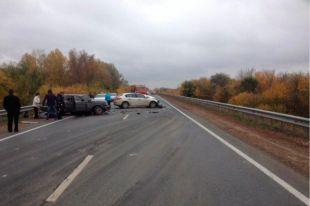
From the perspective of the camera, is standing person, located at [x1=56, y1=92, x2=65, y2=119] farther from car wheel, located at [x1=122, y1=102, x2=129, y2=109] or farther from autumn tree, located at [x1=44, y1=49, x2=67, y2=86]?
autumn tree, located at [x1=44, y1=49, x2=67, y2=86]

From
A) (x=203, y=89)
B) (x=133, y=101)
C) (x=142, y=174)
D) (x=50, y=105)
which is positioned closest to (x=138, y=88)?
(x=133, y=101)

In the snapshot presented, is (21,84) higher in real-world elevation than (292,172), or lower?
higher

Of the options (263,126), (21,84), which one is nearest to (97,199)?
(263,126)

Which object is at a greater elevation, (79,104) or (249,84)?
(249,84)

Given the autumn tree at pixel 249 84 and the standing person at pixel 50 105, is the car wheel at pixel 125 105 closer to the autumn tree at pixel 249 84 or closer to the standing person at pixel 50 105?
the standing person at pixel 50 105

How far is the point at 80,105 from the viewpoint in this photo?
22.5 meters

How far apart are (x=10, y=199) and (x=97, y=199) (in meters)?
1.33

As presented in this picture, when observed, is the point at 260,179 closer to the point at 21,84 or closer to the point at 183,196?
the point at 183,196

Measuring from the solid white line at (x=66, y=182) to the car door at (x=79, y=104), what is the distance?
1493 cm

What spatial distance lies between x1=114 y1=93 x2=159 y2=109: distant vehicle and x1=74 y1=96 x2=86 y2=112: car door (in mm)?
8004

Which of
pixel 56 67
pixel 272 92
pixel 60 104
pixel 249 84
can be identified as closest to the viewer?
pixel 60 104

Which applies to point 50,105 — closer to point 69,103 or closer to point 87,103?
point 69,103

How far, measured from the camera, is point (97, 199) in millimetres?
5020

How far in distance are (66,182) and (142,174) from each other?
4.76 ft
